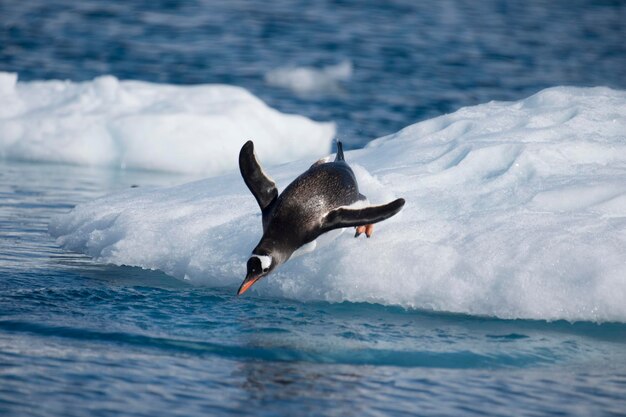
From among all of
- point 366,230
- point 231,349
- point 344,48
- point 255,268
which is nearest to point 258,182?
point 366,230

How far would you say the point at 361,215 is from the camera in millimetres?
5516

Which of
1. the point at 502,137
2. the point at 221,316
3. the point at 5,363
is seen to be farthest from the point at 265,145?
the point at 5,363

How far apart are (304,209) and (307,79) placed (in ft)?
37.2

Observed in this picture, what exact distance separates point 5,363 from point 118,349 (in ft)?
1.65

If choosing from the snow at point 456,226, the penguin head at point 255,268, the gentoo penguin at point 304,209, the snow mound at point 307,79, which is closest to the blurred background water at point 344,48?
the snow mound at point 307,79

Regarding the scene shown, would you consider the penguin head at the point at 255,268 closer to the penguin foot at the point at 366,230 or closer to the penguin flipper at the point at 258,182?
the penguin flipper at the point at 258,182

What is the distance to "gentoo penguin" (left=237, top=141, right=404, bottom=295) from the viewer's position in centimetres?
543

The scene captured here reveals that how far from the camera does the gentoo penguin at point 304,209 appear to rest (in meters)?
5.43

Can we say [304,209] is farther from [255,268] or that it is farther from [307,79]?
[307,79]

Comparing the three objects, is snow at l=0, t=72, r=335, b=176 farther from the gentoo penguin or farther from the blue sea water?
the gentoo penguin

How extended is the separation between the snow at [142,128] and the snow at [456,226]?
326 centimetres

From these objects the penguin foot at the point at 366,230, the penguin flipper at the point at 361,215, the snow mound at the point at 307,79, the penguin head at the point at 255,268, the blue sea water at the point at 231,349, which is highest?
the snow mound at the point at 307,79

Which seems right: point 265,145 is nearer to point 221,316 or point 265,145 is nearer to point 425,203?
point 425,203

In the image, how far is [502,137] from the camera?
23.4 ft
